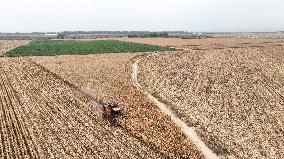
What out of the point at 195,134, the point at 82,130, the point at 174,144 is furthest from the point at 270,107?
the point at 82,130

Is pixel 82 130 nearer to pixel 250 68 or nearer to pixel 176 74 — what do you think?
pixel 176 74

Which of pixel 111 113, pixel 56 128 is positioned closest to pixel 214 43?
pixel 111 113

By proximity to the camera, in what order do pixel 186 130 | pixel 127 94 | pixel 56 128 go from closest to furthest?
pixel 56 128 → pixel 186 130 → pixel 127 94

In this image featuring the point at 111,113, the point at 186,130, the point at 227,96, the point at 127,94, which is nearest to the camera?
the point at 186,130

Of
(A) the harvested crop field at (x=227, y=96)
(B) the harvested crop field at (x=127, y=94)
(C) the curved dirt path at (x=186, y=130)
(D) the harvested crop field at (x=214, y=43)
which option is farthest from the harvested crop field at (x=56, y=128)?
(D) the harvested crop field at (x=214, y=43)

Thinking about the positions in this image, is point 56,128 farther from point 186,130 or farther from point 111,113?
point 186,130

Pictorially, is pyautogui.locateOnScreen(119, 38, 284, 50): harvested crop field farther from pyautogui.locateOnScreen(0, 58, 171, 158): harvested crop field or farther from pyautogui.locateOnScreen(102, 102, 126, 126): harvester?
pyautogui.locateOnScreen(102, 102, 126, 126): harvester

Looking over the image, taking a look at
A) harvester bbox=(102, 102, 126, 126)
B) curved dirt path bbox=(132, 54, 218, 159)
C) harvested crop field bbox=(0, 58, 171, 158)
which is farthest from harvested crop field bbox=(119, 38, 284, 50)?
harvester bbox=(102, 102, 126, 126)
